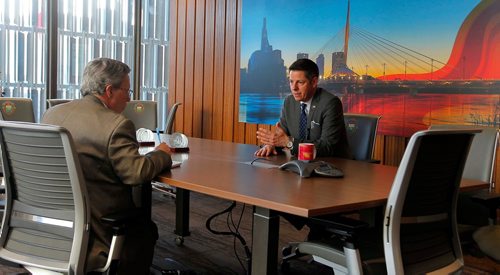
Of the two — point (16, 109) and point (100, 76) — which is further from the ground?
point (100, 76)

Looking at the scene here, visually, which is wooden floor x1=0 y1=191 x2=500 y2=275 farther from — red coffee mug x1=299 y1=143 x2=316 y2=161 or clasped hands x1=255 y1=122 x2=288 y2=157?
red coffee mug x1=299 y1=143 x2=316 y2=161

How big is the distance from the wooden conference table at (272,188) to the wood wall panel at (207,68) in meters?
3.01

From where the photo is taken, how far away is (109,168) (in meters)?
2.30

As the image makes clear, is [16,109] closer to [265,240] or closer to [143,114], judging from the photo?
[143,114]

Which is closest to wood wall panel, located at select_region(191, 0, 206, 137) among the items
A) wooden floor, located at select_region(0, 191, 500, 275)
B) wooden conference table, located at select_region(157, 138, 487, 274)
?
wooden floor, located at select_region(0, 191, 500, 275)

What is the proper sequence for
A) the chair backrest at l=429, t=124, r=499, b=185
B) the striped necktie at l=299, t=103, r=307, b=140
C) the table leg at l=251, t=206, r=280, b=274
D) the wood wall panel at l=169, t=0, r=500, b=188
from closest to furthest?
the table leg at l=251, t=206, r=280, b=274 → the chair backrest at l=429, t=124, r=499, b=185 → the striped necktie at l=299, t=103, r=307, b=140 → the wood wall panel at l=169, t=0, r=500, b=188

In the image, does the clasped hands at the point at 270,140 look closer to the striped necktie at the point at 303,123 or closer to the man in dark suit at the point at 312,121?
the man in dark suit at the point at 312,121

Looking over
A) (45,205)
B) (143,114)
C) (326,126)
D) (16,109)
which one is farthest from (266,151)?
(16,109)

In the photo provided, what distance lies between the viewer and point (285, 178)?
95.7 inches

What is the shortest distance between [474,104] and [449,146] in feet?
7.47

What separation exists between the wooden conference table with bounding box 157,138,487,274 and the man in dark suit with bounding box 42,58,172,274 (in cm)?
17

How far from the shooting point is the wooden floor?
142 inches

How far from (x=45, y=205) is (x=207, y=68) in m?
4.51

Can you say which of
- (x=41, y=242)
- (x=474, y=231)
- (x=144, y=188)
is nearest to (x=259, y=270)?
(x=144, y=188)
